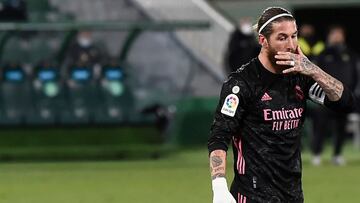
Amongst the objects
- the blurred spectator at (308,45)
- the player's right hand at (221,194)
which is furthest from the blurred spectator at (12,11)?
the player's right hand at (221,194)

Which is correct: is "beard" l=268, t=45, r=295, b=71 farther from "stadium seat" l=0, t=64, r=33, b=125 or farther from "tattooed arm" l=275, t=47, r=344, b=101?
"stadium seat" l=0, t=64, r=33, b=125

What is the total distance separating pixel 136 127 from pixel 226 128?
1438 cm

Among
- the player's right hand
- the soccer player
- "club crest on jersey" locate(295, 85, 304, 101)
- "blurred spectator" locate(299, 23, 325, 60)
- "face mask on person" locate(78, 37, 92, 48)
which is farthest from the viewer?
"face mask on person" locate(78, 37, 92, 48)

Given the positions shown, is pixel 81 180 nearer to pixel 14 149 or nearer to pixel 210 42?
pixel 14 149

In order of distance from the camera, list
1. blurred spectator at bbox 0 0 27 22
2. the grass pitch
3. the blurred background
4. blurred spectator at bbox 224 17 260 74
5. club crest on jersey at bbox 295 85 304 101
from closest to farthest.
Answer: club crest on jersey at bbox 295 85 304 101 < the grass pitch < the blurred background < blurred spectator at bbox 224 17 260 74 < blurred spectator at bbox 0 0 27 22

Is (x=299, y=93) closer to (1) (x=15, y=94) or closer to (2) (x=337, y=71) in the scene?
(2) (x=337, y=71)

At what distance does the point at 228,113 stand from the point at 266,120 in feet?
0.86

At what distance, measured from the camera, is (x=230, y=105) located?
273 inches

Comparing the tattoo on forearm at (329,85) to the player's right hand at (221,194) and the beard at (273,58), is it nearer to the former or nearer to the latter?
the beard at (273,58)

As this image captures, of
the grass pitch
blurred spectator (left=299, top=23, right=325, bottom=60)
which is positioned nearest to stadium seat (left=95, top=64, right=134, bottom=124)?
the grass pitch

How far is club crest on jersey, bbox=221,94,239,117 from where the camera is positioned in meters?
6.93

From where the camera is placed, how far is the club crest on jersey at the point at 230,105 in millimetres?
6934

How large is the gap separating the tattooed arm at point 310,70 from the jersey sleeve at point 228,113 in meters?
0.32

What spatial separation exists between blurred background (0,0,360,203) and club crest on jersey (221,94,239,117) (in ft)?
36.2
